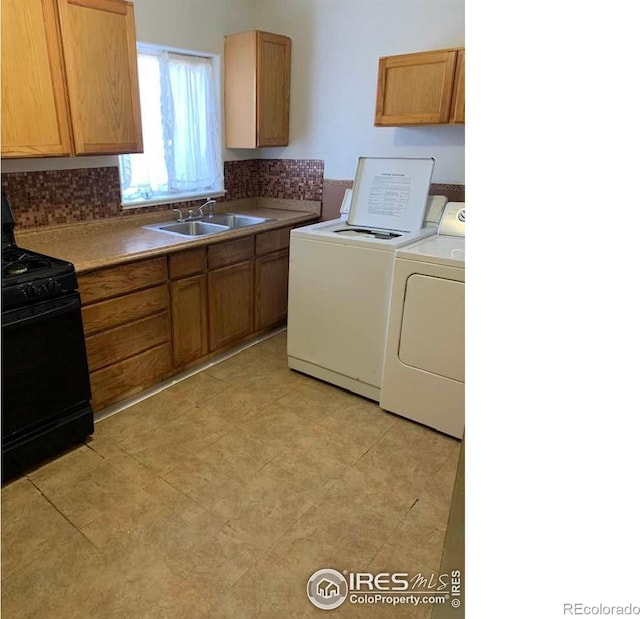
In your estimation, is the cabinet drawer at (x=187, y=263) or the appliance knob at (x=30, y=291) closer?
the appliance knob at (x=30, y=291)

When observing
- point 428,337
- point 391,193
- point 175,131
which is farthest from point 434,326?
point 175,131

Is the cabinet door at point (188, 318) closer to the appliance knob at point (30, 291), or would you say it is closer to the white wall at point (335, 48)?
the appliance knob at point (30, 291)

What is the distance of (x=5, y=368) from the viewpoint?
6.01ft

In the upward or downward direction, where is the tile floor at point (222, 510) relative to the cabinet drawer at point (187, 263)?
downward

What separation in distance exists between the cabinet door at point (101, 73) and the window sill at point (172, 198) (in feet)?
1.70

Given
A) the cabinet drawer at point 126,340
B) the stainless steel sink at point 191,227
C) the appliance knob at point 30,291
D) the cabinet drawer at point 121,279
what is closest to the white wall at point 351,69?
the stainless steel sink at point 191,227

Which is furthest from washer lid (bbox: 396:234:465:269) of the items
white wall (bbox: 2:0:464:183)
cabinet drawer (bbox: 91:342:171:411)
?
cabinet drawer (bbox: 91:342:171:411)

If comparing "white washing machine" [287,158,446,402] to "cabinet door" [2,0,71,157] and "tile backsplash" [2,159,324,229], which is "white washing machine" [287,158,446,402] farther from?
"cabinet door" [2,0,71,157]

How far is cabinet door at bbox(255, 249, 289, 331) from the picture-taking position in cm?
331

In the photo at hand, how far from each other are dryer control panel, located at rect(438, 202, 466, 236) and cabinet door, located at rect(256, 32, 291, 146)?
61.7 inches

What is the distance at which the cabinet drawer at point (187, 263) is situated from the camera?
2625 mm
